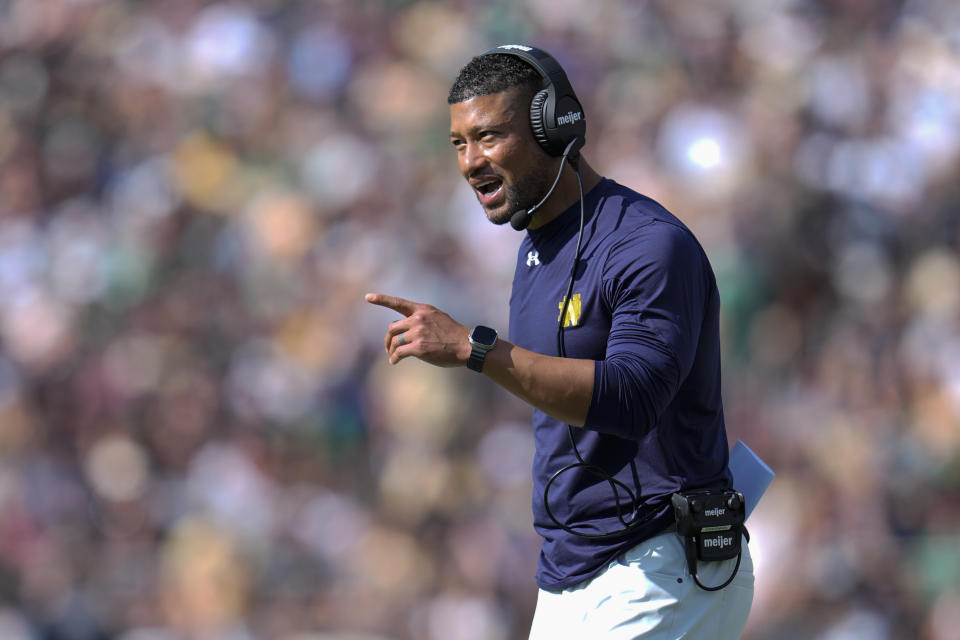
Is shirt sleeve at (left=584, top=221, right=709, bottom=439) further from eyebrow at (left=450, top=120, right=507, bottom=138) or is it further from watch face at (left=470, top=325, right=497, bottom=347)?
eyebrow at (left=450, top=120, right=507, bottom=138)

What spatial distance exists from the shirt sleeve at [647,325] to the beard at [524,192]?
0.30 meters

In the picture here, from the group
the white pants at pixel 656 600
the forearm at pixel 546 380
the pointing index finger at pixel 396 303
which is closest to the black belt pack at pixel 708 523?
the white pants at pixel 656 600

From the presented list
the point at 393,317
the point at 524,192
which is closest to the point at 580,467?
the point at 524,192

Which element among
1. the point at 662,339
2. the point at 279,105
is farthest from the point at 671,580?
the point at 279,105

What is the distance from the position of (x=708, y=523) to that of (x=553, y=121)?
866 mm

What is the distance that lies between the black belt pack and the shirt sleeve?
224 mm

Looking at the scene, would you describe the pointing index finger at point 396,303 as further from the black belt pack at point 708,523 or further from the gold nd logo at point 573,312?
the black belt pack at point 708,523

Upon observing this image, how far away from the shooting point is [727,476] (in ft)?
7.21

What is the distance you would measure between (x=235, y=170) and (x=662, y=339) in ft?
13.3

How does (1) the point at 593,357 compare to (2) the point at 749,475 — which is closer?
(1) the point at 593,357

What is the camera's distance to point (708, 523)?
2.03 metres

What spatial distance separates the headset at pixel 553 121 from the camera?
2236 millimetres

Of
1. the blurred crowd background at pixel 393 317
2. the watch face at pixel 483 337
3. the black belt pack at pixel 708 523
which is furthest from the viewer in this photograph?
the blurred crowd background at pixel 393 317

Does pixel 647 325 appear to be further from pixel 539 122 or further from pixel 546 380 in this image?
pixel 539 122
